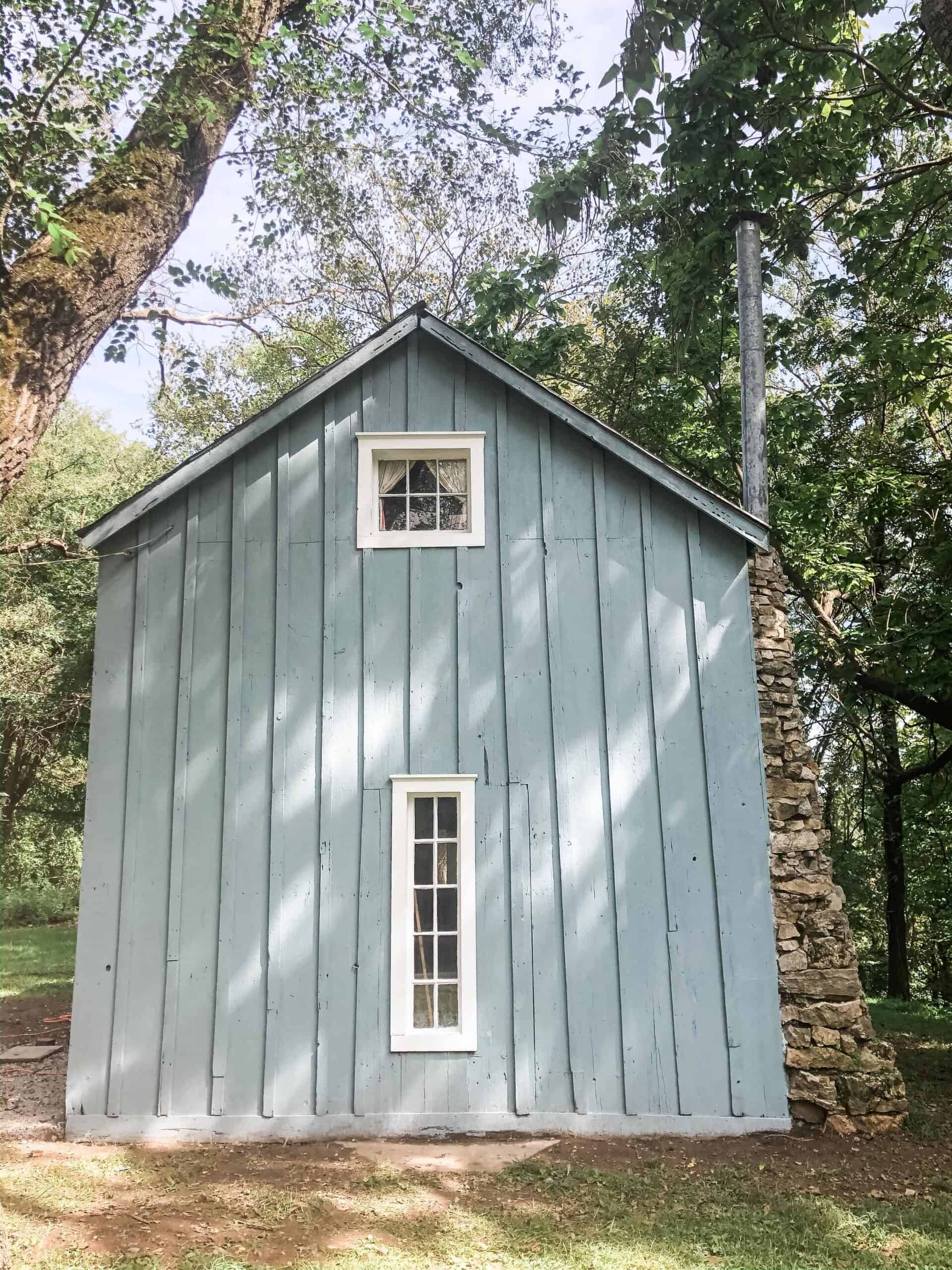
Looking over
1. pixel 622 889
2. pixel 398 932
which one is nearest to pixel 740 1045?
pixel 622 889

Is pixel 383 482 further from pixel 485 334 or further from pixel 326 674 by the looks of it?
pixel 485 334

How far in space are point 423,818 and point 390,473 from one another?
278 centimetres

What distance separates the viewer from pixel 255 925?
262 inches

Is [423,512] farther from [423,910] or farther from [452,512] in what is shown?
[423,910]

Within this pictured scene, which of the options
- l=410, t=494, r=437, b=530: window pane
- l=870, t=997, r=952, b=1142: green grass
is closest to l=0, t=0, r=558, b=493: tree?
l=410, t=494, r=437, b=530: window pane

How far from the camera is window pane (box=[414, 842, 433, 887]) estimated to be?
22.2ft

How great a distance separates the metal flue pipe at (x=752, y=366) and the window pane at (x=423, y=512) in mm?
2898

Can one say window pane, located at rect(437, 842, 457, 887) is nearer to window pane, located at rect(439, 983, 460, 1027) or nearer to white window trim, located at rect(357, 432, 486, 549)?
window pane, located at rect(439, 983, 460, 1027)

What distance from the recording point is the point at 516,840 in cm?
677

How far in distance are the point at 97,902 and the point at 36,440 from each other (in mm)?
3351

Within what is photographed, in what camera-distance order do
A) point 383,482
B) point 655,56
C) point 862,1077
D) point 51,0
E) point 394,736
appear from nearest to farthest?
1. point 862,1077
2. point 394,736
3. point 383,482
4. point 51,0
5. point 655,56

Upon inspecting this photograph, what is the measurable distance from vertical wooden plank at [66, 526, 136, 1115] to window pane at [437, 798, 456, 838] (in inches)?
93.8

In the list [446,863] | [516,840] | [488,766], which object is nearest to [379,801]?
[446,863]

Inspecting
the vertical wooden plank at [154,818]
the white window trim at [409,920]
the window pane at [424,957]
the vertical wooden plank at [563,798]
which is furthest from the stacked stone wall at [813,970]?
the vertical wooden plank at [154,818]
